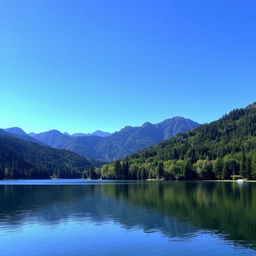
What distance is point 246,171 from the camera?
200 m

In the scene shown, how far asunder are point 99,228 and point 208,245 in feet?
56.4

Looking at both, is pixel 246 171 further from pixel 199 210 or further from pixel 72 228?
pixel 72 228

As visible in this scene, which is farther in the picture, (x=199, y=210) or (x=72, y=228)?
(x=199, y=210)

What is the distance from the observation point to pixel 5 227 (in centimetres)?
5062

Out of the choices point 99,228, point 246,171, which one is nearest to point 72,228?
point 99,228

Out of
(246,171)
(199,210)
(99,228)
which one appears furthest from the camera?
(246,171)

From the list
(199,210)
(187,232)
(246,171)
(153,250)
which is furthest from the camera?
(246,171)

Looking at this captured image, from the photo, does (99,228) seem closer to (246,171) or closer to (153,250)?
(153,250)

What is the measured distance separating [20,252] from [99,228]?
49.5 feet

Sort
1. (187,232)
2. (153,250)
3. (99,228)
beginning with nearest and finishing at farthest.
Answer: (153,250), (187,232), (99,228)

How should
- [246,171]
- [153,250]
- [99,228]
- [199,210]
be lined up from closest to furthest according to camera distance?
1. [153,250]
2. [99,228]
3. [199,210]
4. [246,171]

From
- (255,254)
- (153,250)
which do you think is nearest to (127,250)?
(153,250)

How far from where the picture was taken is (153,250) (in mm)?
35844

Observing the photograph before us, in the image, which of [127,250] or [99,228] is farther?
[99,228]
